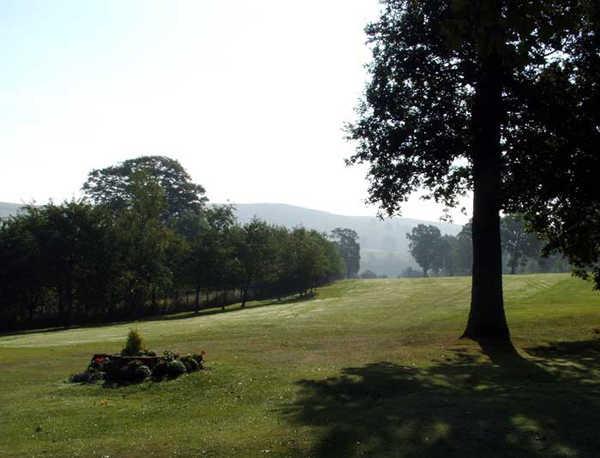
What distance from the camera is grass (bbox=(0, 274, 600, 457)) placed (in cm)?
1115

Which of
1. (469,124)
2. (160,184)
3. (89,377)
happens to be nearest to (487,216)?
(469,124)

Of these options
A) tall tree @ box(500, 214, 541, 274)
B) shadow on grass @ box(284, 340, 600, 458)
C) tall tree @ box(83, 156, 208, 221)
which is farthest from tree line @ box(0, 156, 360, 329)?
tall tree @ box(500, 214, 541, 274)

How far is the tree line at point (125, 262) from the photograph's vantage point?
206 feet

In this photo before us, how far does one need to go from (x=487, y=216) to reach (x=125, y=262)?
176 feet

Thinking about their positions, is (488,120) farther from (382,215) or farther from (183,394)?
(183,394)

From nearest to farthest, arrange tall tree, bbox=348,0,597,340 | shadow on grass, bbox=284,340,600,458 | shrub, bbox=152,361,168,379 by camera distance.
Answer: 1. shadow on grass, bbox=284,340,600,458
2. shrub, bbox=152,361,168,379
3. tall tree, bbox=348,0,597,340

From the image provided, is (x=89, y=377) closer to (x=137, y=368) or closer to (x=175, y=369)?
(x=137, y=368)

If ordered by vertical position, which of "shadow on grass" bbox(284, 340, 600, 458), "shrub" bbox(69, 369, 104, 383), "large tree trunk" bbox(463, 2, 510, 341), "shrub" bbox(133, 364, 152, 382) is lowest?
"shrub" bbox(69, 369, 104, 383)

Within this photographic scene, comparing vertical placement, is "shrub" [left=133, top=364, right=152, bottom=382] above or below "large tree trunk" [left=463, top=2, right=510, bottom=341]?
below

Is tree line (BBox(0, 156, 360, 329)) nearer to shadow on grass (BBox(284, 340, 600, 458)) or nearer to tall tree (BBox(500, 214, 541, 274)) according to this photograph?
shadow on grass (BBox(284, 340, 600, 458))

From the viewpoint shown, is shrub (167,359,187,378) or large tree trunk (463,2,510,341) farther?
large tree trunk (463,2,510,341)

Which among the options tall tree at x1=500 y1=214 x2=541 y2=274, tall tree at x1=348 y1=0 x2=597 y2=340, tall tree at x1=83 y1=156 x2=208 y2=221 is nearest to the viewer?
tall tree at x1=348 y1=0 x2=597 y2=340

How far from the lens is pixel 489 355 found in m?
23.7

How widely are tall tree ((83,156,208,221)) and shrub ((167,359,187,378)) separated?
3764 inches
